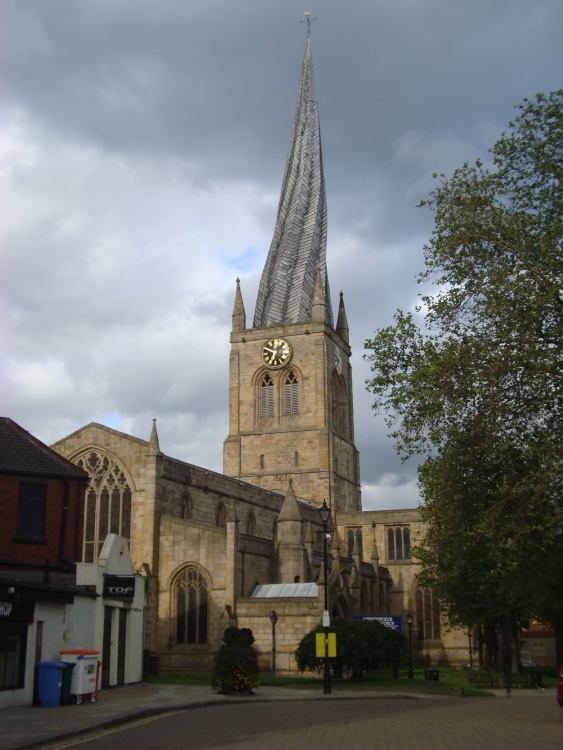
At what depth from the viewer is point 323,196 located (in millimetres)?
86375

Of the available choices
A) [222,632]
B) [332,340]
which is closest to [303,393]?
[332,340]

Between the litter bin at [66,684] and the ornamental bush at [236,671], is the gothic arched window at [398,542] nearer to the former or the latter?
the ornamental bush at [236,671]

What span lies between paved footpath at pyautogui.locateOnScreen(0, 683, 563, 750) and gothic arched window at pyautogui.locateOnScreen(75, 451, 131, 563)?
20071mm

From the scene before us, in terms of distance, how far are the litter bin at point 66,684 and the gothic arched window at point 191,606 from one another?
21.7 metres

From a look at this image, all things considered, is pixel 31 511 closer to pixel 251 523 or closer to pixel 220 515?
pixel 220 515

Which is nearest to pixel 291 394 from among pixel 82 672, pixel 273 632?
pixel 273 632

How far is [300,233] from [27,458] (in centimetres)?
5606

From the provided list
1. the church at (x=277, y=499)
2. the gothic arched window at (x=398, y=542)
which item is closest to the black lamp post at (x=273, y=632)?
the church at (x=277, y=499)

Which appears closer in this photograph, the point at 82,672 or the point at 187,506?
the point at 82,672

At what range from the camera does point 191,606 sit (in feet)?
144

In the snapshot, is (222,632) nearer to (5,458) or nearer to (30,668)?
(5,458)

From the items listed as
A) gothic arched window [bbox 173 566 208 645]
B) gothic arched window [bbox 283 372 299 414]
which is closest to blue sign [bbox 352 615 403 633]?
gothic arched window [bbox 173 566 208 645]

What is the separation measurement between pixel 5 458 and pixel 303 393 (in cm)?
4428

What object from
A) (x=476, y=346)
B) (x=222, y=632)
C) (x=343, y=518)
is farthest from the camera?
(x=343, y=518)
